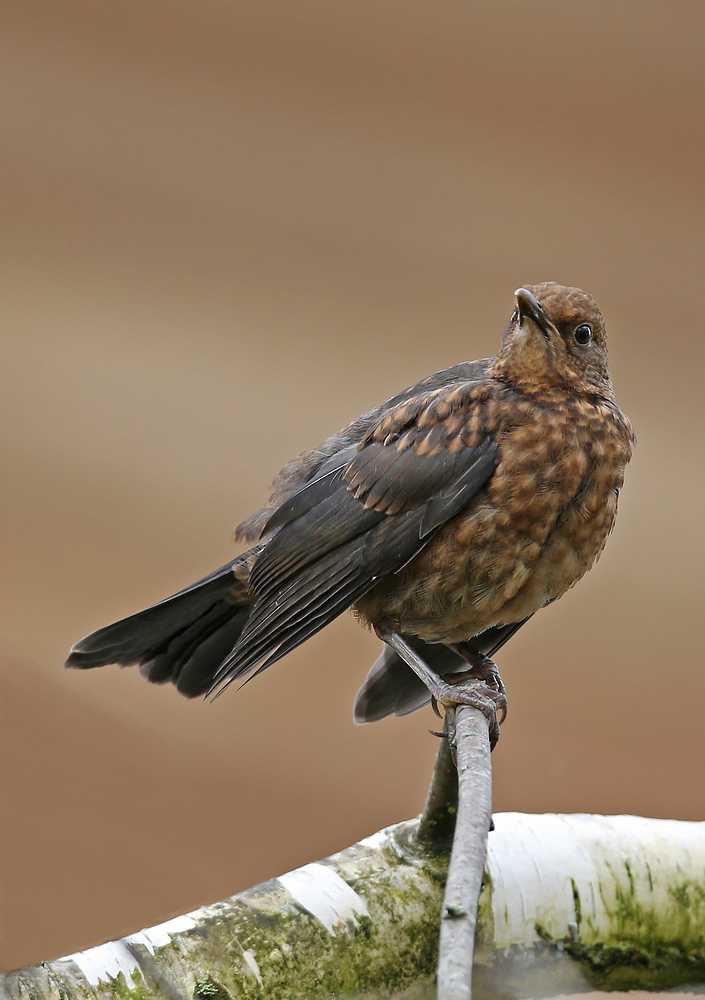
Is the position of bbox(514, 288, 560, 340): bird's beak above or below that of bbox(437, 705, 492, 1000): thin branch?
above

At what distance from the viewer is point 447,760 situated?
6.59ft

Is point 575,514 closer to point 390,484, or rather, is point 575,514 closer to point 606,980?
point 390,484

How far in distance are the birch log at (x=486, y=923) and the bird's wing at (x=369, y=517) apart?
529mm

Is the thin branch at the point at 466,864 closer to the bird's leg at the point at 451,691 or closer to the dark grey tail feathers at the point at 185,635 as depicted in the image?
the bird's leg at the point at 451,691

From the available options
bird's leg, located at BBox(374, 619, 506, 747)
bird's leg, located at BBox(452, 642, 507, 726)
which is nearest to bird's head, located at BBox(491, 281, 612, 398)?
bird's leg, located at BBox(374, 619, 506, 747)

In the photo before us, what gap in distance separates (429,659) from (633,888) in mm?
942

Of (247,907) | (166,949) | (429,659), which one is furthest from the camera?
(429,659)

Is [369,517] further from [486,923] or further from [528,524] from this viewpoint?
[486,923]

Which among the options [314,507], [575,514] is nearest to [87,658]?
[314,507]

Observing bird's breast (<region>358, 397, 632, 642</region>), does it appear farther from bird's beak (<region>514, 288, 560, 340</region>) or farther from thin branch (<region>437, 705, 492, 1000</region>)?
thin branch (<region>437, 705, 492, 1000</region>)

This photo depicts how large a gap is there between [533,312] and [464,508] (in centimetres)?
47

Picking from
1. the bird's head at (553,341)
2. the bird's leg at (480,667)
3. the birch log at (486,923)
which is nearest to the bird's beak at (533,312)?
the bird's head at (553,341)

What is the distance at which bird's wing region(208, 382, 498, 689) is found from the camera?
224cm

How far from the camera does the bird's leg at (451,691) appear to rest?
2.16 meters
